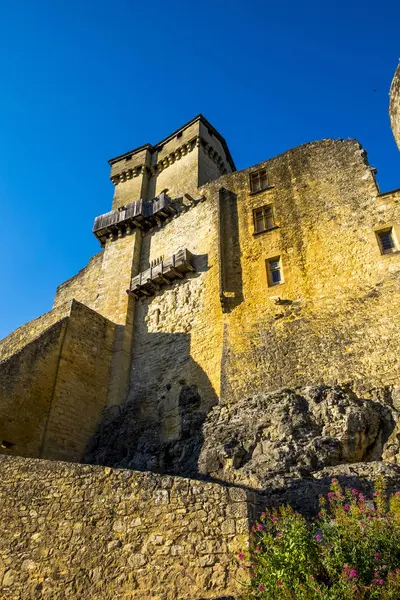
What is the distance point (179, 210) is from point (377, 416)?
489 inches

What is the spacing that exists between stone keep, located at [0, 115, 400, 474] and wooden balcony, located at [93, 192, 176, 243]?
6.3 inches

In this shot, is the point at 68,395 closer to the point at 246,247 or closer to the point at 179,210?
the point at 246,247

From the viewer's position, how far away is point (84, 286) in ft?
74.5

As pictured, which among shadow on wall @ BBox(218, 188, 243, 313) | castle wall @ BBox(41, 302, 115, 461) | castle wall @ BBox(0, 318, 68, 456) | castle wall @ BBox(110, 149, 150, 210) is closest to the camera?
castle wall @ BBox(0, 318, 68, 456)

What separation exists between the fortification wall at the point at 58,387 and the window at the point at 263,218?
6911 mm

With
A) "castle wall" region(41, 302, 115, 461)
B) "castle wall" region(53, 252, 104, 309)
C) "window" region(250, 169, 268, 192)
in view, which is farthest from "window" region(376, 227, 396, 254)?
"castle wall" region(53, 252, 104, 309)

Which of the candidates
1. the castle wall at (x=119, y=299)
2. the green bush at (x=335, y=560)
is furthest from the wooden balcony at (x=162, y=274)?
the green bush at (x=335, y=560)

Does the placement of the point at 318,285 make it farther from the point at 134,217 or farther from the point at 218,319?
the point at 134,217

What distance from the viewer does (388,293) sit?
41.8 feet

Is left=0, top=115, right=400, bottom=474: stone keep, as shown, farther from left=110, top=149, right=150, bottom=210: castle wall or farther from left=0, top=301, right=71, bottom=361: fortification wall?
left=110, top=149, right=150, bottom=210: castle wall

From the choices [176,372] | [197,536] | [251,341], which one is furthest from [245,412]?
[197,536]

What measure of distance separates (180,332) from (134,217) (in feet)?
22.8

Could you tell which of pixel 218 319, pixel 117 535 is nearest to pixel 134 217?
pixel 218 319

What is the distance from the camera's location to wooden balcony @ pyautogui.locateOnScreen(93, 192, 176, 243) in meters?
20.3
